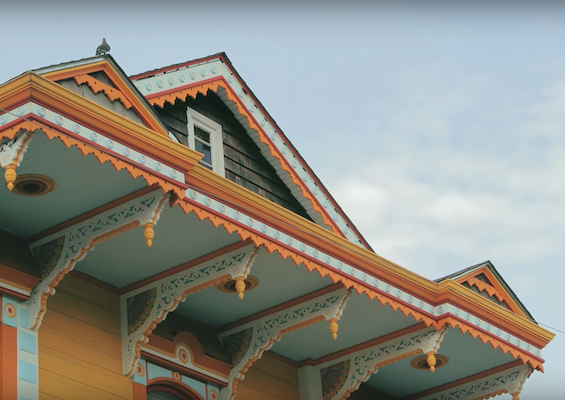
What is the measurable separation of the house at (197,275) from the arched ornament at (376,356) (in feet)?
0.09

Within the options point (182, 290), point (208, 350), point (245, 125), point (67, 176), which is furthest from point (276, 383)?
point (67, 176)

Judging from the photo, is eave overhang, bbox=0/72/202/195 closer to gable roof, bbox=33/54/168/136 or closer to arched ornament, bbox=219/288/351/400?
gable roof, bbox=33/54/168/136

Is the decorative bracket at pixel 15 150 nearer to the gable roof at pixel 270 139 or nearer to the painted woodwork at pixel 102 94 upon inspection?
the painted woodwork at pixel 102 94

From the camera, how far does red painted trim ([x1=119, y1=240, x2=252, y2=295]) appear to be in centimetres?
1384

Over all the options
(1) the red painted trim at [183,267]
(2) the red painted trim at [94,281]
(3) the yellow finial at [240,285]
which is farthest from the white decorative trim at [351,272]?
(2) the red painted trim at [94,281]

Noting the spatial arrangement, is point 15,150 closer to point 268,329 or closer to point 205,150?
point 268,329

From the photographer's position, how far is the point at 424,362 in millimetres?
17234

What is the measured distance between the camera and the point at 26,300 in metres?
13.2

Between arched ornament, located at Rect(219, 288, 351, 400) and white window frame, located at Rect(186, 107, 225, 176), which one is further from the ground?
white window frame, located at Rect(186, 107, 225, 176)

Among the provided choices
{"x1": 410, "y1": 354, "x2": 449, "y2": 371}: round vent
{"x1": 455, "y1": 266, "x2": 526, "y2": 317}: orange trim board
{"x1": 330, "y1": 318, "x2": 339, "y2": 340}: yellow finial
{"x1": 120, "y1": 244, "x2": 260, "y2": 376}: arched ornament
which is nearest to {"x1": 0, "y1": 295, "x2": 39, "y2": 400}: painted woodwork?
{"x1": 120, "y1": 244, "x2": 260, "y2": 376}: arched ornament

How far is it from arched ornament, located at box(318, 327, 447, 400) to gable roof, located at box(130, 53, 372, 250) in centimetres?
219

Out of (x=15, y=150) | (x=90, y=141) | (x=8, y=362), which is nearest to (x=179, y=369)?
(x=8, y=362)

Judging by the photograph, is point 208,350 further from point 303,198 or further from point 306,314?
point 303,198

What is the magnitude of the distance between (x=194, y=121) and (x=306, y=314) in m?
3.78
